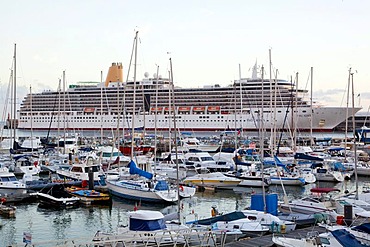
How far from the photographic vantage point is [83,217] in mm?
20172

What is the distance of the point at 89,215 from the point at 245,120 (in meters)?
52.4

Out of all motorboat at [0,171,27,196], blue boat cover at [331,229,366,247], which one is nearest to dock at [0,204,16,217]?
motorboat at [0,171,27,196]

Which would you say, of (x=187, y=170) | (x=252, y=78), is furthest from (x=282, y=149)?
(x=252, y=78)

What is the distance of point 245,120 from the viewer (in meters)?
71.4

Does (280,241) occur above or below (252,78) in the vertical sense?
below

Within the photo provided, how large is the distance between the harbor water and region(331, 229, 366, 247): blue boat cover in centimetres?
541

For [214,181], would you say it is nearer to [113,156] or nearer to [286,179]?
[286,179]

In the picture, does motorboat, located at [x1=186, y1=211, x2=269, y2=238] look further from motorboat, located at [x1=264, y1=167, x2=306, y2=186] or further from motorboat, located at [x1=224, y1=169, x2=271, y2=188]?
motorboat, located at [x1=264, y1=167, x2=306, y2=186]

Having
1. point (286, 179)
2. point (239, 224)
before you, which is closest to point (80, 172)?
point (286, 179)

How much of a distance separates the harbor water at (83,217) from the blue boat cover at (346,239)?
5.41 metres

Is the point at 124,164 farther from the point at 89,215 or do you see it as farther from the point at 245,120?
the point at 245,120

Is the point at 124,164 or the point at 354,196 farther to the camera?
the point at 124,164

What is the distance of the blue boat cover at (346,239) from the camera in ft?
38.8

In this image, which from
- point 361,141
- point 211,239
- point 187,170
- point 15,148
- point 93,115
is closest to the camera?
point 211,239
